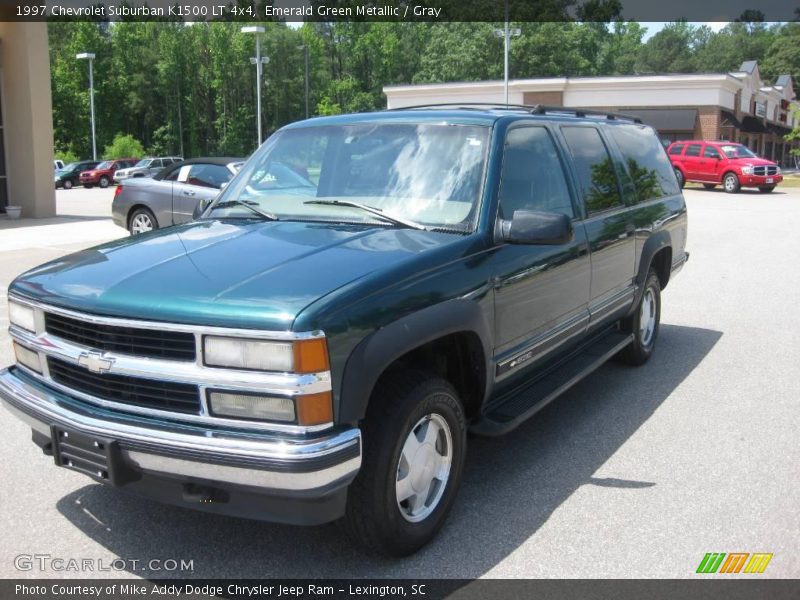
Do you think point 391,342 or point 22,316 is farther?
point 22,316

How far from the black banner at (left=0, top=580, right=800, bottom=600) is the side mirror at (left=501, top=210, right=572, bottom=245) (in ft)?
5.18

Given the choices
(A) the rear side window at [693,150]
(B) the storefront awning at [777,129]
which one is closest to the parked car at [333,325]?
(A) the rear side window at [693,150]

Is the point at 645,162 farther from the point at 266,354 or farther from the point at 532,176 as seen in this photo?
the point at 266,354

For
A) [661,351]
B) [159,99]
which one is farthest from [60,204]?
[159,99]

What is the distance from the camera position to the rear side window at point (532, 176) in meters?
4.45

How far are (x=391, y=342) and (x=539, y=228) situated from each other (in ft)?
3.60

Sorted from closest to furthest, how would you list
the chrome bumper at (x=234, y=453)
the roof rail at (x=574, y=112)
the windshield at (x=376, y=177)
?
1. the chrome bumper at (x=234, y=453)
2. the windshield at (x=376, y=177)
3. the roof rail at (x=574, y=112)

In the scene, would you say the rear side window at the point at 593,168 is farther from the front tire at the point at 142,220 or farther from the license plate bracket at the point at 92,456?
the front tire at the point at 142,220

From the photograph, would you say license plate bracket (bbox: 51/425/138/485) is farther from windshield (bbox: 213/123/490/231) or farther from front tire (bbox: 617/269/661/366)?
front tire (bbox: 617/269/661/366)

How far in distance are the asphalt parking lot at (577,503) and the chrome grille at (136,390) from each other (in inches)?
30.8

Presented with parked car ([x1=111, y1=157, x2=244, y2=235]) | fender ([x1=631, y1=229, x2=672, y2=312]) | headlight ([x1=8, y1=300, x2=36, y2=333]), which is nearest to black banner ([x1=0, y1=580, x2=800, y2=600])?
headlight ([x1=8, y1=300, x2=36, y2=333])

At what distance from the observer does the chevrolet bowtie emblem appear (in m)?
3.28

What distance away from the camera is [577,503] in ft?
13.7

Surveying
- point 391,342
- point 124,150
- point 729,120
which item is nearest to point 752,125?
point 729,120
